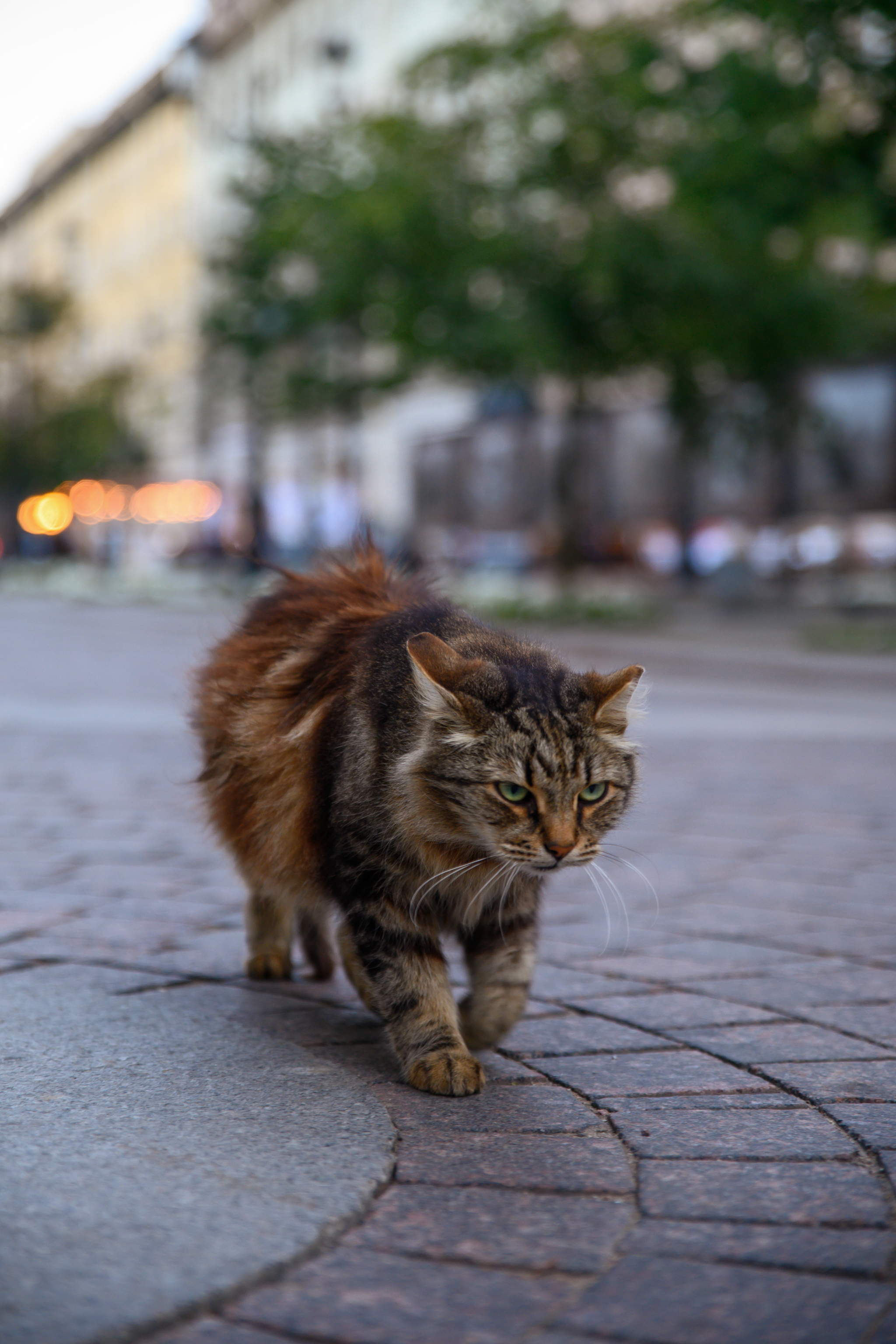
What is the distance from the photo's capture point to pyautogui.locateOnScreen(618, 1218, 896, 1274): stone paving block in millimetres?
2408

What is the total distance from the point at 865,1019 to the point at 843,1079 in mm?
509

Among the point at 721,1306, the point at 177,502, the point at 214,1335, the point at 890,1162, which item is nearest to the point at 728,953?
the point at 890,1162

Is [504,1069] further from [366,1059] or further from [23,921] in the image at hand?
[23,921]

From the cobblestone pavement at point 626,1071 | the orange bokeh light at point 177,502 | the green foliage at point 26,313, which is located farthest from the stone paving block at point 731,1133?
the orange bokeh light at point 177,502

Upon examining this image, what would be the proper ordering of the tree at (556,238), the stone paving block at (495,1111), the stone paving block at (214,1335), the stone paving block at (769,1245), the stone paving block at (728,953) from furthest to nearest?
the tree at (556,238) → the stone paving block at (728,953) → the stone paving block at (495,1111) → the stone paving block at (769,1245) → the stone paving block at (214,1335)

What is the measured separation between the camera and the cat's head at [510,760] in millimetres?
3219

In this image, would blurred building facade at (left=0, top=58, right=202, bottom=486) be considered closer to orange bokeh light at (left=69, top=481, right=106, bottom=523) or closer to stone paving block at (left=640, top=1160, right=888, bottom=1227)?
orange bokeh light at (left=69, top=481, right=106, bottom=523)

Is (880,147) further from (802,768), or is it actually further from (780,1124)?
(780,1124)

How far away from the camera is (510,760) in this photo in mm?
3232

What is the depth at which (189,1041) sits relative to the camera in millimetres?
3471

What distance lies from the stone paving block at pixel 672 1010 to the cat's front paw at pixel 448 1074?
645 millimetres

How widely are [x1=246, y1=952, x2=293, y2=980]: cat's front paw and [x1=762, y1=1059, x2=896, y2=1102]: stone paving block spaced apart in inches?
53.5

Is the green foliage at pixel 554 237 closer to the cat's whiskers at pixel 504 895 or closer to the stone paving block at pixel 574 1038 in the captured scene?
the stone paving block at pixel 574 1038

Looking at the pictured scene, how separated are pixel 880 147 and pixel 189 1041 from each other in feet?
42.8
